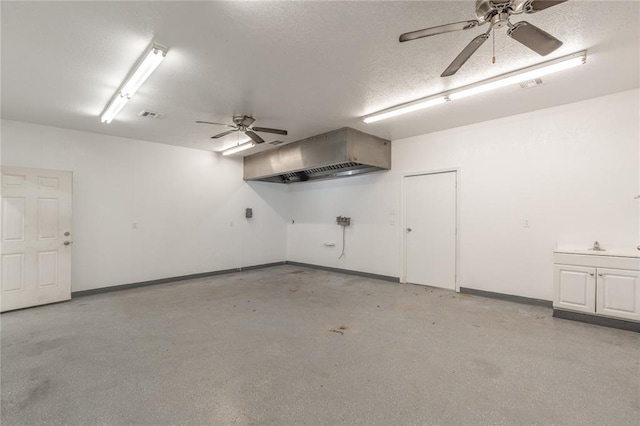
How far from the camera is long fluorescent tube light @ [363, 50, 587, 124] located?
2.80 meters

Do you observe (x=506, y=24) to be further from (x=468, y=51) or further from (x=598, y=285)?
(x=598, y=285)

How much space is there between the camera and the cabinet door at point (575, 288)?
137 inches

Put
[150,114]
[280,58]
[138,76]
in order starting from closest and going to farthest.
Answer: [280,58] < [138,76] < [150,114]

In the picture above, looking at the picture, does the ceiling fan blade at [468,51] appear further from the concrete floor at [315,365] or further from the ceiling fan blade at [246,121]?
the ceiling fan blade at [246,121]

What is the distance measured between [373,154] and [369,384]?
4.00 metres

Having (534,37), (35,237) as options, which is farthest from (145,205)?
(534,37)

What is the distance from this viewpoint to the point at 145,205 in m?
5.62

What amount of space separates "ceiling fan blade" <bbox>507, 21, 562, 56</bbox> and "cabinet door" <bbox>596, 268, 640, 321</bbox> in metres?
2.80

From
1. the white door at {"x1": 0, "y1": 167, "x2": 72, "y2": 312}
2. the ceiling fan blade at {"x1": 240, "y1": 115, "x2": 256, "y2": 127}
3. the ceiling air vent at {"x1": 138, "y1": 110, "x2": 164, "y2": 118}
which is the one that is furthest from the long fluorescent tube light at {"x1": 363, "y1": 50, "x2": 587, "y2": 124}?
the white door at {"x1": 0, "y1": 167, "x2": 72, "y2": 312}

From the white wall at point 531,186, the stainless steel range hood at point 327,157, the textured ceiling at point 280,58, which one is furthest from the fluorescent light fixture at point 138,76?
the white wall at point 531,186

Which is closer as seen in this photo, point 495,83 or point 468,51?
point 468,51

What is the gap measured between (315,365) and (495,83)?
11.2 feet

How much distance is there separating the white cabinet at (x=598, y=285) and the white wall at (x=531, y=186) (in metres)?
0.44

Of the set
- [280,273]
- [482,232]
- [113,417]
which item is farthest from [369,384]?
[280,273]
